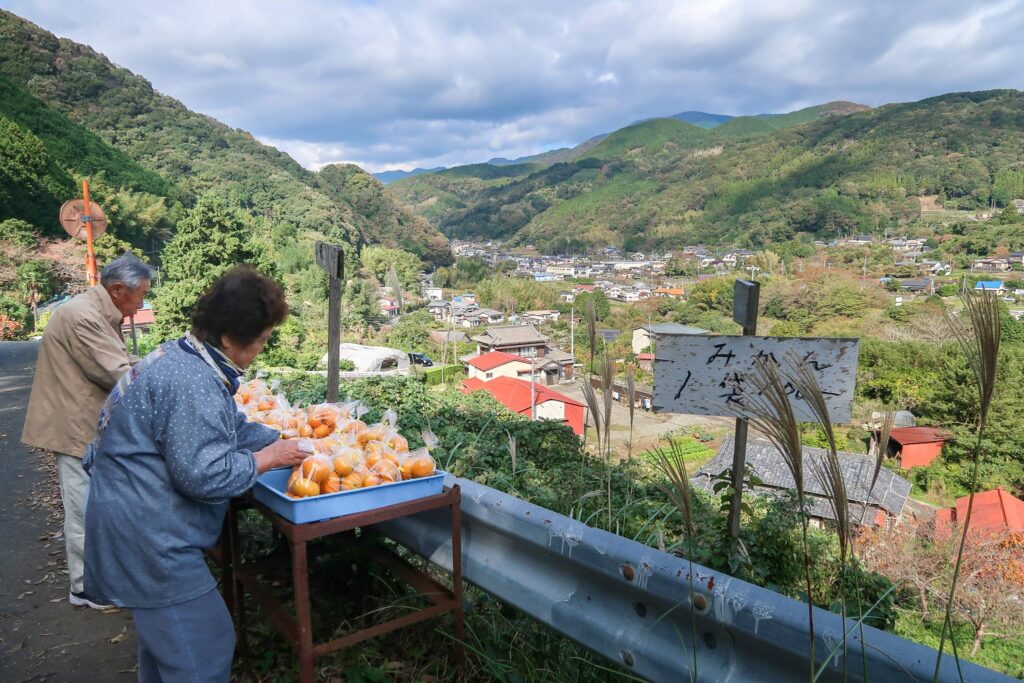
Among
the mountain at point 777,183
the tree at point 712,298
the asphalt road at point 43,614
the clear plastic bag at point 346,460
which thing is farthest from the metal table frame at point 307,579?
the mountain at point 777,183

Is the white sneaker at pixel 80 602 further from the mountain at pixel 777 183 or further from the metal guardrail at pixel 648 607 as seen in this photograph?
the mountain at pixel 777 183

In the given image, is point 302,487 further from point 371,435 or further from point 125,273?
point 125,273

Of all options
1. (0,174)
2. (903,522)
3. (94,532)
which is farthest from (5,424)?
(0,174)

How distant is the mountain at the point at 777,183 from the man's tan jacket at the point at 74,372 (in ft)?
337

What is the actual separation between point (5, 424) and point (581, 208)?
139 m

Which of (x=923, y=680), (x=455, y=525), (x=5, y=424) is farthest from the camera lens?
(x=5, y=424)

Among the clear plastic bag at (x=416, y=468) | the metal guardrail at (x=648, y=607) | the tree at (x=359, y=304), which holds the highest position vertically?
the clear plastic bag at (x=416, y=468)

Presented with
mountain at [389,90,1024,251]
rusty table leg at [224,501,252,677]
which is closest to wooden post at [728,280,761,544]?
rusty table leg at [224,501,252,677]

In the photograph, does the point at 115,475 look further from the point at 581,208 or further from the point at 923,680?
the point at 581,208

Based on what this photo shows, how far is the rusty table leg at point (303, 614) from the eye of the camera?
1.75m

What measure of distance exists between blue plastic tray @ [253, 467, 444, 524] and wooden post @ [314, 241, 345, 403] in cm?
167

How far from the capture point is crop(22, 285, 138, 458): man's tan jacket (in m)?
2.66

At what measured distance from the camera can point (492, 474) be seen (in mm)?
3486

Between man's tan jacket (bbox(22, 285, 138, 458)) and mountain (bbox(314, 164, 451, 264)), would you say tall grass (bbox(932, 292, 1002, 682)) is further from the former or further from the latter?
mountain (bbox(314, 164, 451, 264))
